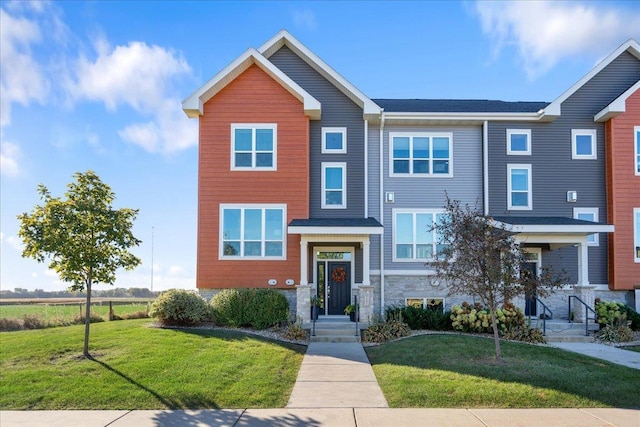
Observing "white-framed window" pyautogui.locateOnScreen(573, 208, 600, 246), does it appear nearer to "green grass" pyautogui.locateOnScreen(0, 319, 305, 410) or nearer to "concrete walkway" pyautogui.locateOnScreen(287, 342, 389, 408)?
"concrete walkway" pyautogui.locateOnScreen(287, 342, 389, 408)

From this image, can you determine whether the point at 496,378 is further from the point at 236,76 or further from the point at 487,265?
the point at 236,76

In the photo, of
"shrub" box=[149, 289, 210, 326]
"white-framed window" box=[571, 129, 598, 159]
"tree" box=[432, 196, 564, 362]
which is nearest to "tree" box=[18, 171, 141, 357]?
"shrub" box=[149, 289, 210, 326]

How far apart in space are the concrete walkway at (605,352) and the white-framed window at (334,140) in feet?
32.6

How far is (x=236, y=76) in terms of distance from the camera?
62.7ft

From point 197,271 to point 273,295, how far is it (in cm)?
327

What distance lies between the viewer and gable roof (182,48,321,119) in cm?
1855

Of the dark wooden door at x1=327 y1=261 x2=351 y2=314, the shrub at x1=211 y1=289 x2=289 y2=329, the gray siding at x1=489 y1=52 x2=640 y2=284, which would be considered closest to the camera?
the shrub at x1=211 y1=289 x2=289 y2=329

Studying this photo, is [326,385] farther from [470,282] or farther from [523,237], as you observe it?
[523,237]

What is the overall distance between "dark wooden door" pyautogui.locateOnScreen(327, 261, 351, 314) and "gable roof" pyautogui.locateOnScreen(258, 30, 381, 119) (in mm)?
5792

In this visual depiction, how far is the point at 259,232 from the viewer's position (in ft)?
60.8

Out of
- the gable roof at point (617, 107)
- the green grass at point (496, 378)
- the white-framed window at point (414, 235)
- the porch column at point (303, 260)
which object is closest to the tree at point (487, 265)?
the green grass at point (496, 378)

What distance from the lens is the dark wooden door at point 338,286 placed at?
62.0 feet

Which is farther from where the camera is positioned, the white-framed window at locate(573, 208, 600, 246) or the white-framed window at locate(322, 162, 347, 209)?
the white-framed window at locate(573, 208, 600, 246)

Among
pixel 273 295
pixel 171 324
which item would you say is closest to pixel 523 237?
pixel 273 295
